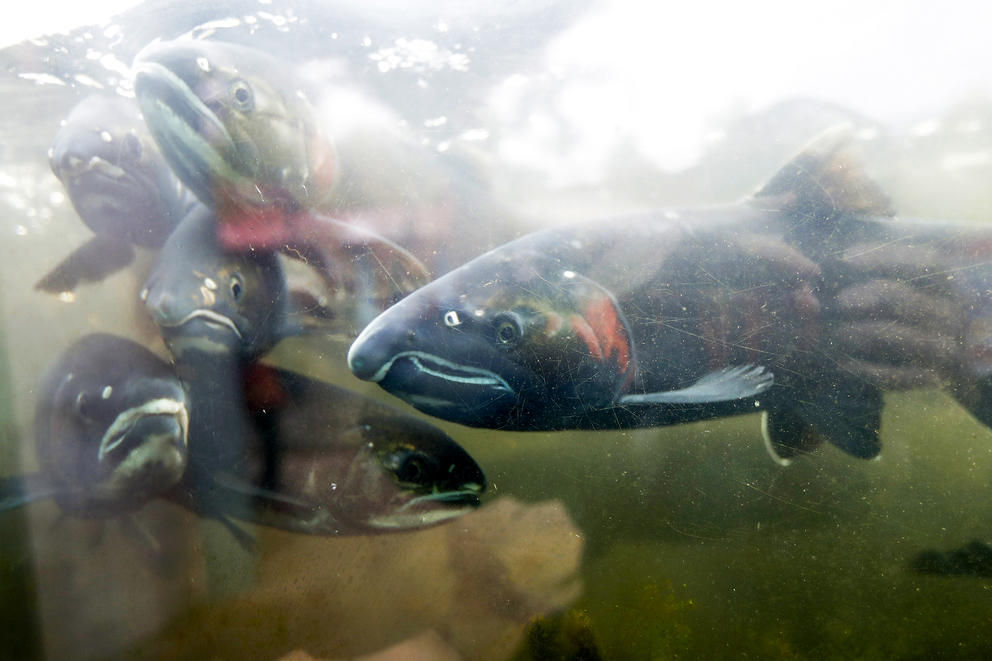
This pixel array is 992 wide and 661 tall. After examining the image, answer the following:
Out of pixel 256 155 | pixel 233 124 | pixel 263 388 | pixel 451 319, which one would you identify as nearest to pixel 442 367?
pixel 451 319

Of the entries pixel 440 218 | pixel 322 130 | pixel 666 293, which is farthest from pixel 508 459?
pixel 322 130

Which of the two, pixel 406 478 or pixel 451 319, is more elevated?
pixel 451 319

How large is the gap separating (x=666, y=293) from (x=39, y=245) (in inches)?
111

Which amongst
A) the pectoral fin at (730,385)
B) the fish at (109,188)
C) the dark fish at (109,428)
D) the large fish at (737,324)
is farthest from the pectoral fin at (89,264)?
the pectoral fin at (730,385)

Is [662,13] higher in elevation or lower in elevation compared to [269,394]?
higher

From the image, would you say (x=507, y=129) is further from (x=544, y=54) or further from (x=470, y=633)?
(x=470, y=633)

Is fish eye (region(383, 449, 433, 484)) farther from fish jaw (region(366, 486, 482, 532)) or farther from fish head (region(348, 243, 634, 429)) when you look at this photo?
fish head (region(348, 243, 634, 429))

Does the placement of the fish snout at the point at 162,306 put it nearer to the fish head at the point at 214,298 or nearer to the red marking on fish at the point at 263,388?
the fish head at the point at 214,298

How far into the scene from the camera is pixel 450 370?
155 cm

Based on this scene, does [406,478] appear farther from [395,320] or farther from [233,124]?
[233,124]

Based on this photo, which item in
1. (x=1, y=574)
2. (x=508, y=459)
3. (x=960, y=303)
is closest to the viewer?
(x=960, y=303)

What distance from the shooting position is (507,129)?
1752 mm

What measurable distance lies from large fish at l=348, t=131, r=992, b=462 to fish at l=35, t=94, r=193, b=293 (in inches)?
49.3

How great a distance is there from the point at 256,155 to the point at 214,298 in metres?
0.59
